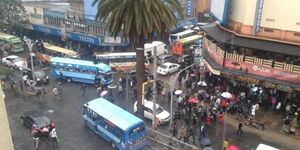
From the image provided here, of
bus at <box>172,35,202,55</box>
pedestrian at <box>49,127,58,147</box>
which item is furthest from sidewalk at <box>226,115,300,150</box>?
bus at <box>172,35,202,55</box>

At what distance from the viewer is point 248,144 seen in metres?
23.5

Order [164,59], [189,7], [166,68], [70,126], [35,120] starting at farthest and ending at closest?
[189,7] → [164,59] → [166,68] → [70,126] → [35,120]

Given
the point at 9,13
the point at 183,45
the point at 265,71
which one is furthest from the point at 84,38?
the point at 265,71

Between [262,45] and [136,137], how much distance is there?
14151mm

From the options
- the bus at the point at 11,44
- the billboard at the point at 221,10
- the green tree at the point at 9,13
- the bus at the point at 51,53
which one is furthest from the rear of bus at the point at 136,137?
the green tree at the point at 9,13

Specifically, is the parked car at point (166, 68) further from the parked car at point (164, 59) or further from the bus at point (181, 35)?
the bus at point (181, 35)

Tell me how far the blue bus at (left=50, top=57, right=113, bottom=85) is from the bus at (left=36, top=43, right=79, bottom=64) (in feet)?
16.6

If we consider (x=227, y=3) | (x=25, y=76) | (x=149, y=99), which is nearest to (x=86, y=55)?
(x=25, y=76)

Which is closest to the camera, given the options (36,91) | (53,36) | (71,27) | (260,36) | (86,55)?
(260,36)

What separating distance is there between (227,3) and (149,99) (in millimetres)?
13026

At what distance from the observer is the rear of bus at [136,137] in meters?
21.4

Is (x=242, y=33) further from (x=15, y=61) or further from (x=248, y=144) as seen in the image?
(x=15, y=61)

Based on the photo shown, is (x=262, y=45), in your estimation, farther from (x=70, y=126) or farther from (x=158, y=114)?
(x=70, y=126)

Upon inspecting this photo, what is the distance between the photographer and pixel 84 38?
48.0 m
